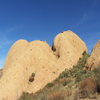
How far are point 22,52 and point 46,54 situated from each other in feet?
12.1

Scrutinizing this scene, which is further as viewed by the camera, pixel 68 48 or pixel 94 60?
pixel 68 48

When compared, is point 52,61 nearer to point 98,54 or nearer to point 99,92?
point 98,54

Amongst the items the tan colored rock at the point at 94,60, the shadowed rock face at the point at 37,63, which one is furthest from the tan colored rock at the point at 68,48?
the tan colored rock at the point at 94,60

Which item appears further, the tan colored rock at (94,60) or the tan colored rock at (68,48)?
the tan colored rock at (68,48)

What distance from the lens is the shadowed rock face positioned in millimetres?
25923

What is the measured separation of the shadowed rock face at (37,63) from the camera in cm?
2592

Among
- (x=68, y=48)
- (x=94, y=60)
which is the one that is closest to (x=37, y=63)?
(x=68, y=48)

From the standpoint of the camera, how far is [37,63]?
2992 cm

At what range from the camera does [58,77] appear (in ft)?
91.4

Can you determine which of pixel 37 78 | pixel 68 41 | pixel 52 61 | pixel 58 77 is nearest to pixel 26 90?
pixel 37 78

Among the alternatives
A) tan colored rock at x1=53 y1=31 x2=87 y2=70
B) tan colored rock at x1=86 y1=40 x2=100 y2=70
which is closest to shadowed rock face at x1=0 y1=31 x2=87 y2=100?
tan colored rock at x1=53 y1=31 x2=87 y2=70

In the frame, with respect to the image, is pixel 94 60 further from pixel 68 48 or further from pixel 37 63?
pixel 37 63

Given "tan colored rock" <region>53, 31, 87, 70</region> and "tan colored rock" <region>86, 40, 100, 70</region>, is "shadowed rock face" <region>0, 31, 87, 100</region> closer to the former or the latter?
"tan colored rock" <region>53, 31, 87, 70</region>

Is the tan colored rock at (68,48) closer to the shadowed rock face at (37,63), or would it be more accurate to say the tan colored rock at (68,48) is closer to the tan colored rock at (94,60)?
the shadowed rock face at (37,63)
